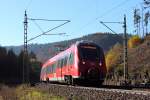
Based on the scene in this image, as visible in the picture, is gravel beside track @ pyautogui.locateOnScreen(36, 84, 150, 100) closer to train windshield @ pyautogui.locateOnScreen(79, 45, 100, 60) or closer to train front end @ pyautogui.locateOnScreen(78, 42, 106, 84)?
train front end @ pyautogui.locateOnScreen(78, 42, 106, 84)

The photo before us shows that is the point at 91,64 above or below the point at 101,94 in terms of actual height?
above

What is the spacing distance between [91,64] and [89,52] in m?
1.11

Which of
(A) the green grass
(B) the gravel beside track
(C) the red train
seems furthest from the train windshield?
(A) the green grass

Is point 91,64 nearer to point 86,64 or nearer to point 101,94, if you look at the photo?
point 86,64

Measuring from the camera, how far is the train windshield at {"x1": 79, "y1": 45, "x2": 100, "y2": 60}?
106ft

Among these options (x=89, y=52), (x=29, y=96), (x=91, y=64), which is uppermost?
(x=89, y=52)

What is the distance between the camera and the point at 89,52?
1282 inches

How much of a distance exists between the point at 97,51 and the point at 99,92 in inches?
450

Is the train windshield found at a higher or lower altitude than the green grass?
higher

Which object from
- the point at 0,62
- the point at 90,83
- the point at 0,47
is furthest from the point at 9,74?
the point at 90,83

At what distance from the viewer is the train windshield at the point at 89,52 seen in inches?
1272

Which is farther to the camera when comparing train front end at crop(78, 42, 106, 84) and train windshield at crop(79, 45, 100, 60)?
train windshield at crop(79, 45, 100, 60)

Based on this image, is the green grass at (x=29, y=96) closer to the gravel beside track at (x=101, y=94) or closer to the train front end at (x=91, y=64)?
the gravel beside track at (x=101, y=94)

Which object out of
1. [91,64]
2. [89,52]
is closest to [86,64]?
[91,64]
